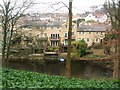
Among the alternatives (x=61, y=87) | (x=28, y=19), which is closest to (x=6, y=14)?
(x=28, y=19)

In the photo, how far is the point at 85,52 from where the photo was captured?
27.1 m

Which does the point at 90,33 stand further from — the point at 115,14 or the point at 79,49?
the point at 115,14

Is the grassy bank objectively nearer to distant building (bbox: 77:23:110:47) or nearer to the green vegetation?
the green vegetation

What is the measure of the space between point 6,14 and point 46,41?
64.5 ft

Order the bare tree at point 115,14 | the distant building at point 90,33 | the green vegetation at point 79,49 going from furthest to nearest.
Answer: the distant building at point 90,33 → the green vegetation at point 79,49 → the bare tree at point 115,14

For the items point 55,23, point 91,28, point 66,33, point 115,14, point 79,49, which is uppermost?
point 55,23

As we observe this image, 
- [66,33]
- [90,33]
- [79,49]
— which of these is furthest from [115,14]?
[90,33]

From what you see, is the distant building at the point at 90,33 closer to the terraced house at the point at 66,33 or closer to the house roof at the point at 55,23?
the terraced house at the point at 66,33

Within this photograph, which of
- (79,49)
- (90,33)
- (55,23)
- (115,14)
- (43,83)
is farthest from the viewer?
(90,33)

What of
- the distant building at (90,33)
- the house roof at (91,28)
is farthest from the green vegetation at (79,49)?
the house roof at (91,28)

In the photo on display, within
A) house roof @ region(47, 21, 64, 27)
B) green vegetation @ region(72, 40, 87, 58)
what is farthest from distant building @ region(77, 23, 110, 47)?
green vegetation @ region(72, 40, 87, 58)

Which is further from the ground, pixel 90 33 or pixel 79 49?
pixel 90 33

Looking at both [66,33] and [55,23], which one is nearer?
[66,33]

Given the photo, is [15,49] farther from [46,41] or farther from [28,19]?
[46,41]
